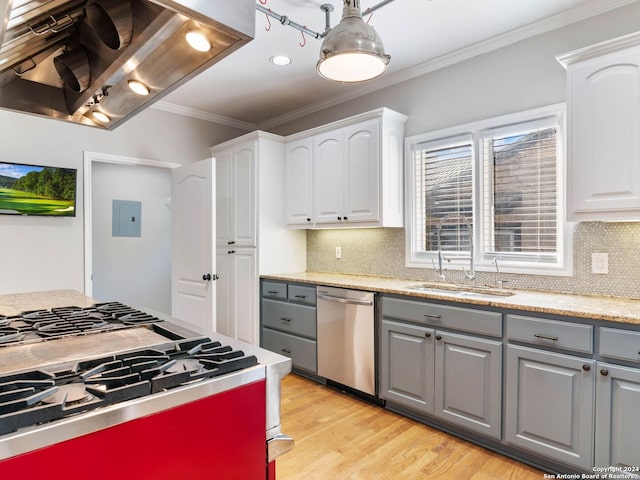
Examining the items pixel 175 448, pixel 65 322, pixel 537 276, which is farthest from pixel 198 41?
pixel 537 276

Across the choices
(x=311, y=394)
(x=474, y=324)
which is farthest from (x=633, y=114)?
(x=311, y=394)

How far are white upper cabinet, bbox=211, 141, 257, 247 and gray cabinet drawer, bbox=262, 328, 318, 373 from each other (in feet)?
2.96

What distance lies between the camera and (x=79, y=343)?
1.19 meters

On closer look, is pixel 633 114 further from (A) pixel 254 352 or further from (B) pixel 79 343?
(B) pixel 79 343

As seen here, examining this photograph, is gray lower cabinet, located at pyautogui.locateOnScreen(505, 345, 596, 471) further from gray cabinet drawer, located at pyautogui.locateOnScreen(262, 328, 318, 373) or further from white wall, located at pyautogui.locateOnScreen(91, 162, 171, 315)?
white wall, located at pyautogui.locateOnScreen(91, 162, 171, 315)

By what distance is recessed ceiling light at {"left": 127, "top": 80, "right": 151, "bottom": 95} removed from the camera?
1.30 m

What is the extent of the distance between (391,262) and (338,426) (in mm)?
1434

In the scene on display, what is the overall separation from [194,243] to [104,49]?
2.65 meters

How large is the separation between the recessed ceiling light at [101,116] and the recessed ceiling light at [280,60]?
1.74 meters

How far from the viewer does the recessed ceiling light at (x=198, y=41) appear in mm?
985

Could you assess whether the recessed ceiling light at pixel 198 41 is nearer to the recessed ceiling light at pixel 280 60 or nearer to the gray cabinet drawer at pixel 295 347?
the recessed ceiling light at pixel 280 60

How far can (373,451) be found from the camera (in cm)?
223

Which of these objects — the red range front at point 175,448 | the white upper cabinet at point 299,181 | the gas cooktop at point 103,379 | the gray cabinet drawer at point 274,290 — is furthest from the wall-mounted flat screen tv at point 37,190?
the red range front at point 175,448

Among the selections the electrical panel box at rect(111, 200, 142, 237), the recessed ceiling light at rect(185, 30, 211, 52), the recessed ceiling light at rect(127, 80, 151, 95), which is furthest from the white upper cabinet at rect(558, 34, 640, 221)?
the electrical panel box at rect(111, 200, 142, 237)
